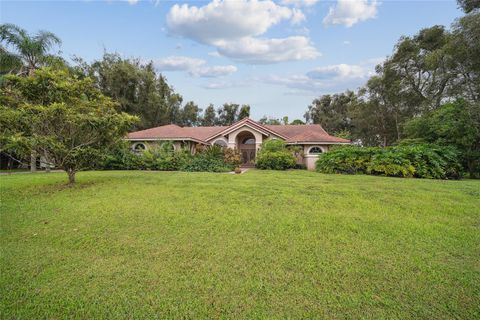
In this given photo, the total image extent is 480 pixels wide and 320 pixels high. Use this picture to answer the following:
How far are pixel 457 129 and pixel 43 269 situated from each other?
19658mm

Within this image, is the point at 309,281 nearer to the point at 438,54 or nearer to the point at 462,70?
the point at 438,54

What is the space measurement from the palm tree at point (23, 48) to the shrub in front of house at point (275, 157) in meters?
16.4

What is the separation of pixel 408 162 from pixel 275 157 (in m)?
8.42

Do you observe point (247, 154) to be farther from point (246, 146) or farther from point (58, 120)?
point (58, 120)

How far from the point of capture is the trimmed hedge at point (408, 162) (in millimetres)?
12695

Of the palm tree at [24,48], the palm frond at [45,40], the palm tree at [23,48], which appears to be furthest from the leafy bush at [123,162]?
the palm frond at [45,40]

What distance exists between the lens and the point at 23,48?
626 inches

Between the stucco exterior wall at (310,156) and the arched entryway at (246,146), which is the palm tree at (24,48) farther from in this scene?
the stucco exterior wall at (310,156)

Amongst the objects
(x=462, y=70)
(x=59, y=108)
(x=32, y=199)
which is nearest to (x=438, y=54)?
(x=462, y=70)

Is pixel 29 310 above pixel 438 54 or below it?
below

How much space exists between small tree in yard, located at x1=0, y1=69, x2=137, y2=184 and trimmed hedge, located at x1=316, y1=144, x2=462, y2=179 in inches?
502

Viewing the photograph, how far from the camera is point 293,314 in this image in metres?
2.67

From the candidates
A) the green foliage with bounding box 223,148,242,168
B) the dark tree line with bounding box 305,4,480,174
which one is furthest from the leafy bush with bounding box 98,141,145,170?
the dark tree line with bounding box 305,4,480,174

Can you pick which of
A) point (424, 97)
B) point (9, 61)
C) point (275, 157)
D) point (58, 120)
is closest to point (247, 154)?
point (275, 157)
